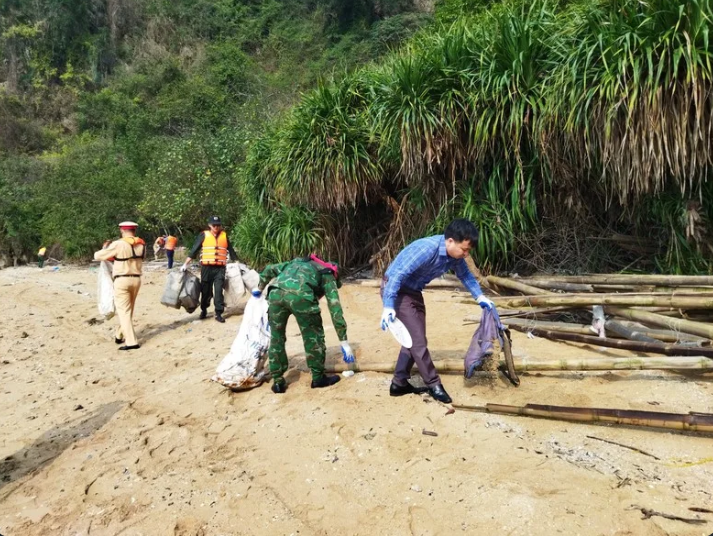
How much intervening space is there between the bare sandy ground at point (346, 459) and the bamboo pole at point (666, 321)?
439 millimetres

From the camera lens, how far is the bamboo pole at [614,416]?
2.92 meters

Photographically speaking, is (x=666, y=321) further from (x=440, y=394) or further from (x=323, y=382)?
(x=323, y=382)

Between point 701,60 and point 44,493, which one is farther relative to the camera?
point 701,60

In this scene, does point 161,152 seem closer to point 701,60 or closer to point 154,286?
point 154,286

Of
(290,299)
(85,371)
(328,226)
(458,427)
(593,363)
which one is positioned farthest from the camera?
(328,226)

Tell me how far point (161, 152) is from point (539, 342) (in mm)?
19351

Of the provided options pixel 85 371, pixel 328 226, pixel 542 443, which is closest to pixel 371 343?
pixel 542 443

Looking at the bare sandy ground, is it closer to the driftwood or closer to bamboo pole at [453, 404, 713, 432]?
bamboo pole at [453, 404, 713, 432]

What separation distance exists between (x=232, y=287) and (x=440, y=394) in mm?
4559

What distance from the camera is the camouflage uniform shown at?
13.7ft

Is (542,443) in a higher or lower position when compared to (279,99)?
lower

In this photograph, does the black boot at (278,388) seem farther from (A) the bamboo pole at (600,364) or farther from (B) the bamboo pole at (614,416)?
(B) the bamboo pole at (614,416)

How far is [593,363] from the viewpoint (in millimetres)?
3770

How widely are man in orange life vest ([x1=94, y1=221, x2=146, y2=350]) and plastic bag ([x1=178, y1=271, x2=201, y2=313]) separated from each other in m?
0.67
